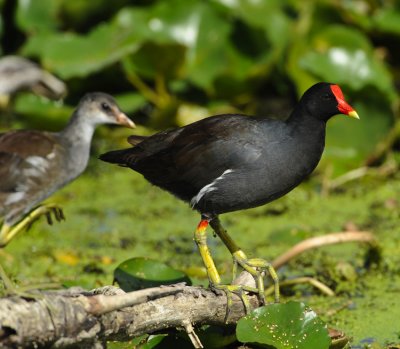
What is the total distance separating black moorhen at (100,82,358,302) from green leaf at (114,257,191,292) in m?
0.19

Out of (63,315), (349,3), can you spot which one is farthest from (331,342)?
(349,3)

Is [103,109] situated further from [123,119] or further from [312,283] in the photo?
[312,283]

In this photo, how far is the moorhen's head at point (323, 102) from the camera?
3.19 metres

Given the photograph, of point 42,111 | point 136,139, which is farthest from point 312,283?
point 42,111

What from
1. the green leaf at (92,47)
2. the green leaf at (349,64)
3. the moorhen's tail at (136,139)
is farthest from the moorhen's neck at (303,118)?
the green leaf at (92,47)

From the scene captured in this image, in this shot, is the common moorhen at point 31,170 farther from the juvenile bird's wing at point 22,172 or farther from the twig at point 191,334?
the twig at point 191,334

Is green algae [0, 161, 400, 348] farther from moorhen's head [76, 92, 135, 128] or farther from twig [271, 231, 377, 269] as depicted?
moorhen's head [76, 92, 135, 128]

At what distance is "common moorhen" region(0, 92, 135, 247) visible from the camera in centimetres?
384

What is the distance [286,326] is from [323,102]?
83 cm

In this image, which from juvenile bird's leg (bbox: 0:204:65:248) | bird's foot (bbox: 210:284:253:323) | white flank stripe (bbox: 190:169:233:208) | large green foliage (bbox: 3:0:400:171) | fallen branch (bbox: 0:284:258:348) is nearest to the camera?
fallen branch (bbox: 0:284:258:348)

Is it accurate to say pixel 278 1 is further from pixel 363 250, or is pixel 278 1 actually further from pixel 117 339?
pixel 117 339

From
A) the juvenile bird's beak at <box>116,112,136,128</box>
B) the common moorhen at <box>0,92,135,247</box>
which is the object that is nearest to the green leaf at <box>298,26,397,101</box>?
the juvenile bird's beak at <box>116,112,136,128</box>

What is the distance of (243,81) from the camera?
5.86 metres

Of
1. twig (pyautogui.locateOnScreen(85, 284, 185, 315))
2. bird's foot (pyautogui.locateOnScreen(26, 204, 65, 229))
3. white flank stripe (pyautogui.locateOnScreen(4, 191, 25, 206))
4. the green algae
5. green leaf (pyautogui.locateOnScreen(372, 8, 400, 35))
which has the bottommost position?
the green algae
